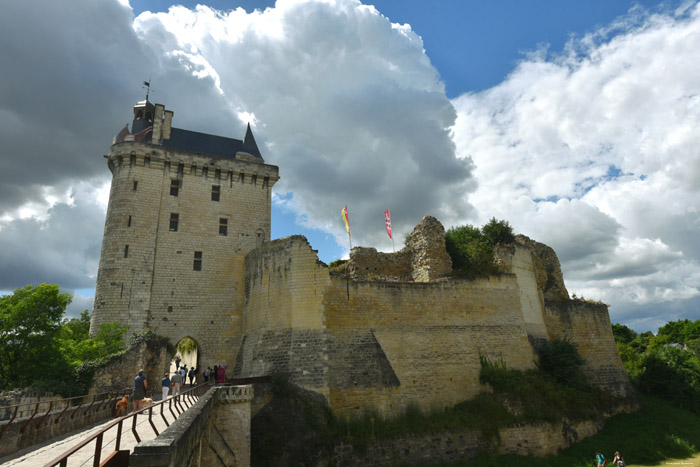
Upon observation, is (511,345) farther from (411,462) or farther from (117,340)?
(117,340)

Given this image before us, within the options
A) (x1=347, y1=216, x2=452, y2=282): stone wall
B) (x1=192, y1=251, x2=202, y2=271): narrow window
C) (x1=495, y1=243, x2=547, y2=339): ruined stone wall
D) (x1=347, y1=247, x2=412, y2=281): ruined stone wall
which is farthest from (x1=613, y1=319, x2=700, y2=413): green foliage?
(x1=192, y1=251, x2=202, y2=271): narrow window

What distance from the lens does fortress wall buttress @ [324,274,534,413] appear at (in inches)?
591

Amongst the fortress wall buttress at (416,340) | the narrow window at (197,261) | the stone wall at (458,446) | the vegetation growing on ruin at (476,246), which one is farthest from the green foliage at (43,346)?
the vegetation growing on ruin at (476,246)

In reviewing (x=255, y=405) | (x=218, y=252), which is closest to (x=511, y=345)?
(x=255, y=405)

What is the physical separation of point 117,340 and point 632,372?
28190 mm

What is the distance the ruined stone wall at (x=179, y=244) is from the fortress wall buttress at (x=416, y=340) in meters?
6.82

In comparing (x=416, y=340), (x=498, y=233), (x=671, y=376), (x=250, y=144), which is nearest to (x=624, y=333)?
(x=671, y=376)

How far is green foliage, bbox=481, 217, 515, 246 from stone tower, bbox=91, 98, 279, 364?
39.3ft

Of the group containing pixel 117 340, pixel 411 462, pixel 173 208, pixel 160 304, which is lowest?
pixel 411 462

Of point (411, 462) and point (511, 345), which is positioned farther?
point (511, 345)

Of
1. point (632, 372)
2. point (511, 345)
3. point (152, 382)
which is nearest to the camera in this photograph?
point (152, 382)

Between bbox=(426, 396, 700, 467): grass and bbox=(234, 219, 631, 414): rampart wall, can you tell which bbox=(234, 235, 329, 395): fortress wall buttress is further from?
bbox=(426, 396, 700, 467): grass

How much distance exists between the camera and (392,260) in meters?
20.0

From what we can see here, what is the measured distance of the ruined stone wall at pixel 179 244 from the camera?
61.9ft
